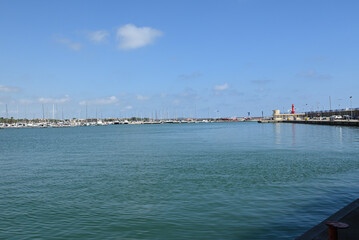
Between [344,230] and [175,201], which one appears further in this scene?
[175,201]

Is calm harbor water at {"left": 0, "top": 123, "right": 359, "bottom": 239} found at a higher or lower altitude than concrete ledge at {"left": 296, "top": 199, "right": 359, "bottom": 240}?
lower

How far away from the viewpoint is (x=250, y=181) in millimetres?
23484

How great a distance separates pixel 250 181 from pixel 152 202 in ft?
28.6

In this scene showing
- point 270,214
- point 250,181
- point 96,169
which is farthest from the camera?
point 96,169

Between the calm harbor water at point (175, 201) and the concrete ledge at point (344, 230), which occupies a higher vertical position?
the concrete ledge at point (344, 230)

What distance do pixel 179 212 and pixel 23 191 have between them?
1225 cm

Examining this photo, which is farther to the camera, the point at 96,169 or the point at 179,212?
the point at 96,169

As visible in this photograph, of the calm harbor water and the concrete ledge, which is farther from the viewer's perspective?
the calm harbor water

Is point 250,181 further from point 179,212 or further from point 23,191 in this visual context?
point 23,191

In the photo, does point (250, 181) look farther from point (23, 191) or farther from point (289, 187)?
point (23, 191)

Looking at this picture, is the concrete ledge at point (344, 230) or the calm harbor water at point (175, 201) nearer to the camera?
the concrete ledge at point (344, 230)

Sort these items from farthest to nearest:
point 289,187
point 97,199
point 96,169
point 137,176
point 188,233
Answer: point 96,169 → point 137,176 → point 289,187 → point 97,199 → point 188,233

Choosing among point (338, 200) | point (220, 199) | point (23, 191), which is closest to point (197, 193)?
point (220, 199)

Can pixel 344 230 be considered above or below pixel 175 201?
above
